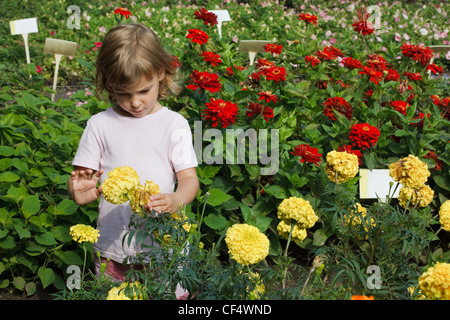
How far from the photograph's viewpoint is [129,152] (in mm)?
1831

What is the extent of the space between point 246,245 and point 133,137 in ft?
2.59

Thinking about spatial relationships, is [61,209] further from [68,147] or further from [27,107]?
[27,107]

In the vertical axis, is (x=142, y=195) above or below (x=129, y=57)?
below

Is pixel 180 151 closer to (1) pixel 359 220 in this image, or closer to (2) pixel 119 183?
(2) pixel 119 183

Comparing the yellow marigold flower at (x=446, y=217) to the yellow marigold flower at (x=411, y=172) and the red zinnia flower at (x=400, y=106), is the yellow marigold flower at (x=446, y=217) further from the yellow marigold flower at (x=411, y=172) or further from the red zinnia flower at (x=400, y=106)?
the red zinnia flower at (x=400, y=106)

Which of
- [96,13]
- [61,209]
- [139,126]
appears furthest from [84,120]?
[96,13]

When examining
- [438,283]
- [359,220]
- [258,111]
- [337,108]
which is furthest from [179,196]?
[337,108]

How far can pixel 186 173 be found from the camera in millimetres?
1828

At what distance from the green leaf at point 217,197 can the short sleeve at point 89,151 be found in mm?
737

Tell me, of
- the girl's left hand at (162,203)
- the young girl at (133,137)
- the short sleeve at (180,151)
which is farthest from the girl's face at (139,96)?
the girl's left hand at (162,203)

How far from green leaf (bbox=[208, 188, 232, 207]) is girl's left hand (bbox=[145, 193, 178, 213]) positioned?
910 millimetres

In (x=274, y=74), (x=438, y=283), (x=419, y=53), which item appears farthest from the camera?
(x=419, y=53)

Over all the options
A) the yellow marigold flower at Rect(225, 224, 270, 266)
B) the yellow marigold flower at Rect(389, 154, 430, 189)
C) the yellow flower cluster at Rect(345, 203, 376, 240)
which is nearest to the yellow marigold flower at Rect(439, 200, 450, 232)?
the yellow marigold flower at Rect(389, 154, 430, 189)

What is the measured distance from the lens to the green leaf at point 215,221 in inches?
98.3
